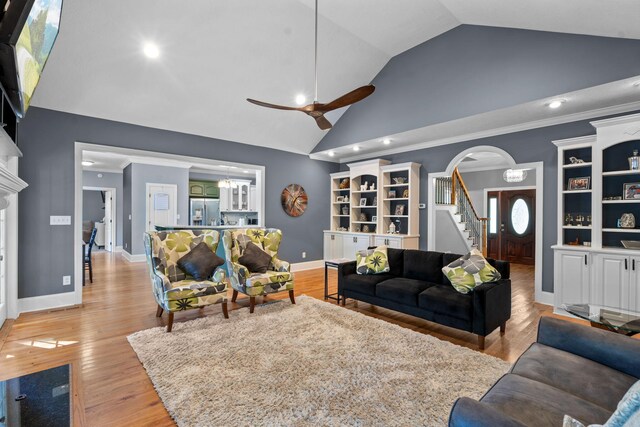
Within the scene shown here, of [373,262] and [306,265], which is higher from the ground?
[373,262]

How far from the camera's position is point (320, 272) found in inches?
265

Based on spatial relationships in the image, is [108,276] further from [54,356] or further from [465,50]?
[465,50]

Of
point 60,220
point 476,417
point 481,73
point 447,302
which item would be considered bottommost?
point 447,302

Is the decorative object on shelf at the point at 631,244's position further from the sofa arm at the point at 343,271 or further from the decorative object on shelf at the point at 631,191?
the sofa arm at the point at 343,271

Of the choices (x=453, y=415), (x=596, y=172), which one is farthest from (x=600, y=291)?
(x=453, y=415)

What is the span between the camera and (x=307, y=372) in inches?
97.6

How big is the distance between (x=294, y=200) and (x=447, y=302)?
4368 millimetres

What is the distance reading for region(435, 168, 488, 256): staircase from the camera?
22.1 ft

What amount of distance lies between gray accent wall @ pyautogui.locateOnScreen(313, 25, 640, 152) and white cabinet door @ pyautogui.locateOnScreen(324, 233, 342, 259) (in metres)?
2.45

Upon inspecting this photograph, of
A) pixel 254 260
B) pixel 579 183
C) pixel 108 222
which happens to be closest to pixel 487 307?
pixel 579 183

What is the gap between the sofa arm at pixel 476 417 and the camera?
3.39ft

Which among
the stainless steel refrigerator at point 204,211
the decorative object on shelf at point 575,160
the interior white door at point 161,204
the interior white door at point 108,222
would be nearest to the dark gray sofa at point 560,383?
the decorative object on shelf at point 575,160

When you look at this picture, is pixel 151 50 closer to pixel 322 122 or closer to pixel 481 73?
pixel 322 122

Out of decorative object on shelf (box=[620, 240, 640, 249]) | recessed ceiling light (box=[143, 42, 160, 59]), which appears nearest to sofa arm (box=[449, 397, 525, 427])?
decorative object on shelf (box=[620, 240, 640, 249])
